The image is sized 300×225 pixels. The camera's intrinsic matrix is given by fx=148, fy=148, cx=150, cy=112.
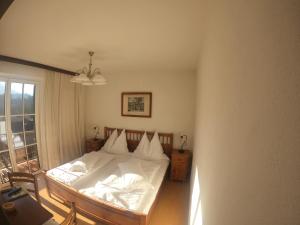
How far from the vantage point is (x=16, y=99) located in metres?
3.11

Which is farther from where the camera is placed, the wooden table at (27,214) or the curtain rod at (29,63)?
the curtain rod at (29,63)

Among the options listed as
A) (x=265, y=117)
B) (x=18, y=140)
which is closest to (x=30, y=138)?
(x=18, y=140)

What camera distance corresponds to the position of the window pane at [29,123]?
3280mm

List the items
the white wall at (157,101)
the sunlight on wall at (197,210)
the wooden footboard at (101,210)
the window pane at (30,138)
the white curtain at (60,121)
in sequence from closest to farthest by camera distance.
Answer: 1. the sunlight on wall at (197,210)
2. the wooden footboard at (101,210)
3. the window pane at (30,138)
4. the white curtain at (60,121)
5. the white wall at (157,101)

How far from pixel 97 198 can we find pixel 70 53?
2.35 m

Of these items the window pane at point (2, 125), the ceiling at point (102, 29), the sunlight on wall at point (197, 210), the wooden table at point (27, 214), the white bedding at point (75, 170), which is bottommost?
the white bedding at point (75, 170)

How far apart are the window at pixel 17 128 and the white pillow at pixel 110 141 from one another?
1.55 metres

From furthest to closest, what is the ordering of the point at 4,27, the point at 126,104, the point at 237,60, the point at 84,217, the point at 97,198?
1. the point at 126,104
2. the point at 84,217
3. the point at 97,198
4. the point at 4,27
5. the point at 237,60

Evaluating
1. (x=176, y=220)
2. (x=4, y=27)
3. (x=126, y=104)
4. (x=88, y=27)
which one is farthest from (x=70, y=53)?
(x=176, y=220)

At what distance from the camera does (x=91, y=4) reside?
4.31 ft

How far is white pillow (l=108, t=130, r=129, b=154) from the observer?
147 inches

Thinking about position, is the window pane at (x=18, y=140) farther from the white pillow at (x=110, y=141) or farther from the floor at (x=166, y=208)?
the white pillow at (x=110, y=141)

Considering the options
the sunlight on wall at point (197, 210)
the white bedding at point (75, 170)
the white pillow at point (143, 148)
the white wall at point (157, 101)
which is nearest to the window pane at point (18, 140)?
the white bedding at point (75, 170)

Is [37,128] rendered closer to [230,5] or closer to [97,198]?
[97,198]
